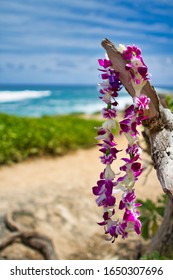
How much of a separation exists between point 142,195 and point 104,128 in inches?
133

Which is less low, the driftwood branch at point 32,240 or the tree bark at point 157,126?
the tree bark at point 157,126

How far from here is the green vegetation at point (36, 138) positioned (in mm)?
6129

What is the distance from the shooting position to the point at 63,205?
170 inches

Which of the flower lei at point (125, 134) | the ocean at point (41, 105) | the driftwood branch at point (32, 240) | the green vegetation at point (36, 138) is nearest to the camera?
the flower lei at point (125, 134)

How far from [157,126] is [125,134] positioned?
177 mm

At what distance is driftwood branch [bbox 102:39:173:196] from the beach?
1.42 m

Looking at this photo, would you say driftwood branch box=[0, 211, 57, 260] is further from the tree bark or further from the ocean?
the ocean

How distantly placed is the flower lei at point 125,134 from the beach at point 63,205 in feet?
4.97

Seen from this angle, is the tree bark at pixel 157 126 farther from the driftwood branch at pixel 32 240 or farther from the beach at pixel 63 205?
the driftwood branch at pixel 32 240

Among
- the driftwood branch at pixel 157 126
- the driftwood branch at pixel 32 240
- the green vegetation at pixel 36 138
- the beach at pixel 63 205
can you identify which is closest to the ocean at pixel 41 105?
the green vegetation at pixel 36 138

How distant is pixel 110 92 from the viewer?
134cm

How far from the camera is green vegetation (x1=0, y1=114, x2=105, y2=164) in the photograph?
20.1 ft

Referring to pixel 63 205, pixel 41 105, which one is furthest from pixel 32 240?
pixel 41 105

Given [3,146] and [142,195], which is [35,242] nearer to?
[142,195]
